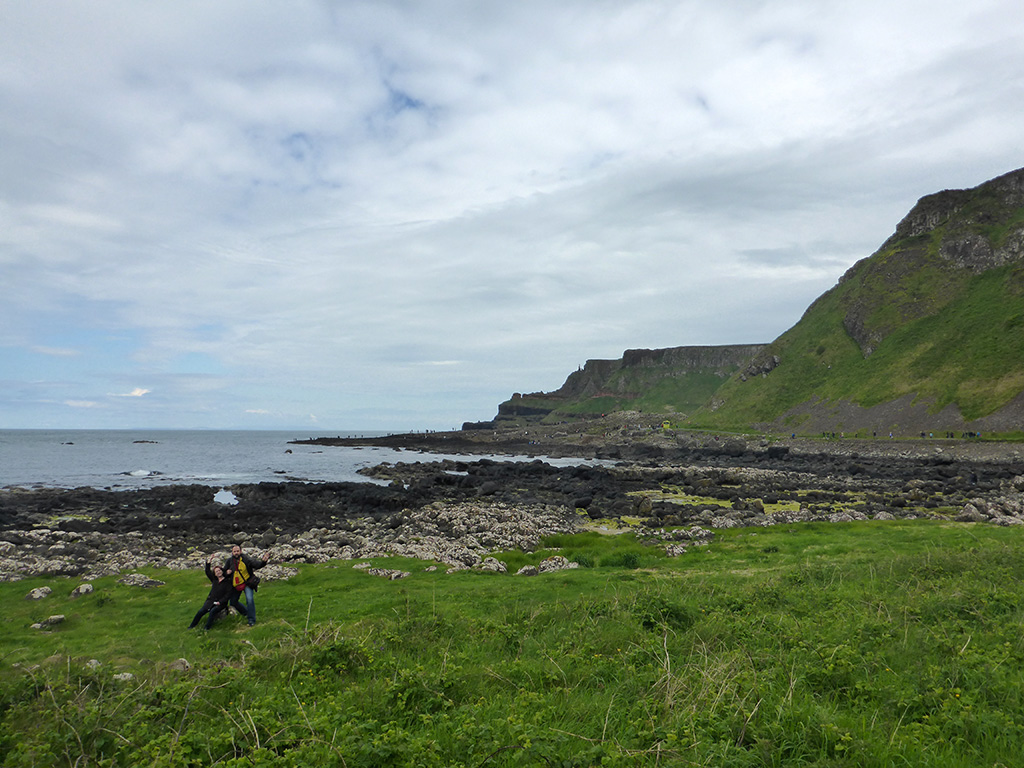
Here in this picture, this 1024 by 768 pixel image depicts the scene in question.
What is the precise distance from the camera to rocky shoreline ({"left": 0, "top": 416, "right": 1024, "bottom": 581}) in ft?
78.9

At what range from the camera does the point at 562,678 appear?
8.34 meters

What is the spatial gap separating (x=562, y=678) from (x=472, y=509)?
1067 inches

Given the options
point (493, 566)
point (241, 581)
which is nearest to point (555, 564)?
point (493, 566)

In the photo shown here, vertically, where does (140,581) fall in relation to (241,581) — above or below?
below

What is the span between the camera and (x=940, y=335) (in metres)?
115

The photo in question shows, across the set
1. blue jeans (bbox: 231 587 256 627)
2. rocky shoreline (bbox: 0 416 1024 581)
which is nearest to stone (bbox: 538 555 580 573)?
rocky shoreline (bbox: 0 416 1024 581)

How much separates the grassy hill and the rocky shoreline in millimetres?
31470

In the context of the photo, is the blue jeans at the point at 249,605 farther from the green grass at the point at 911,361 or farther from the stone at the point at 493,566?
the green grass at the point at 911,361

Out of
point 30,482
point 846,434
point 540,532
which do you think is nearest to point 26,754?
point 540,532

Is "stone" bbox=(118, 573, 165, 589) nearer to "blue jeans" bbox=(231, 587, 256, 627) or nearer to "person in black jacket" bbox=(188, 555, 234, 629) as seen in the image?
"person in black jacket" bbox=(188, 555, 234, 629)

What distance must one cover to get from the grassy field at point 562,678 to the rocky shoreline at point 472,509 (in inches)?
294

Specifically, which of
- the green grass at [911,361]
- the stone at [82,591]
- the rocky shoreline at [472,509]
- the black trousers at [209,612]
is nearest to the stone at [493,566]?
the rocky shoreline at [472,509]

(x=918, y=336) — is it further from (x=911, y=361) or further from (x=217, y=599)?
(x=217, y=599)

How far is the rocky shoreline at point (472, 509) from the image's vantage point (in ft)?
78.9
